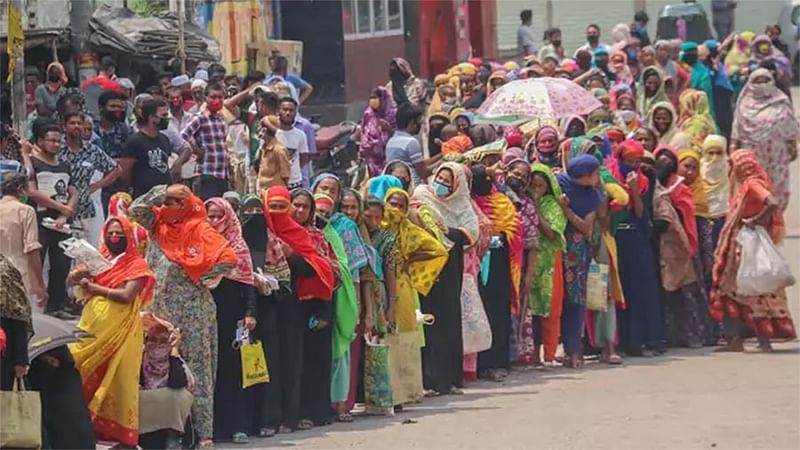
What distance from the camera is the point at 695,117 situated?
1942cm

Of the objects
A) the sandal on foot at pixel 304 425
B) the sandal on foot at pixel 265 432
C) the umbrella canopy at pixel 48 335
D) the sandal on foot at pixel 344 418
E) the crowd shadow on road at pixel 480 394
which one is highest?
the umbrella canopy at pixel 48 335

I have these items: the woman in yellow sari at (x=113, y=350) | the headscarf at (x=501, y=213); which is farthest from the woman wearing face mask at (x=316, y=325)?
the headscarf at (x=501, y=213)

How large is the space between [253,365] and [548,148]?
4.41m

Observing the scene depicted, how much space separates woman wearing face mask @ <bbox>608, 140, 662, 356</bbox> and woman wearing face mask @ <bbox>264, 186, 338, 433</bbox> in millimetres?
3805

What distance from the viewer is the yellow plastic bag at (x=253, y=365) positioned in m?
11.5

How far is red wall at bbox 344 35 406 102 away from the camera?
1210 inches

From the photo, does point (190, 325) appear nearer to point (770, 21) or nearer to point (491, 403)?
point (491, 403)

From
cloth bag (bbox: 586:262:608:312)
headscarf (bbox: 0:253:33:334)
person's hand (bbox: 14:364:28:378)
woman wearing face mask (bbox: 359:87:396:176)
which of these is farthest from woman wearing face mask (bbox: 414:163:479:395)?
headscarf (bbox: 0:253:33:334)

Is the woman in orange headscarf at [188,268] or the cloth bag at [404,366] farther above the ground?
the woman in orange headscarf at [188,268]

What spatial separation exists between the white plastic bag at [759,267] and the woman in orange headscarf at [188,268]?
207 inches

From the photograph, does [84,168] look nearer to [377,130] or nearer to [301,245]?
[301,245]

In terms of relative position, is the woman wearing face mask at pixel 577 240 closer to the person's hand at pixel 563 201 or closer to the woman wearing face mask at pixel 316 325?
the person's hand at pixel 563 201

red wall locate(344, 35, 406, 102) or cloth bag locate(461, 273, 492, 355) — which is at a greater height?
red wall locate(344, 35, 406, 102)

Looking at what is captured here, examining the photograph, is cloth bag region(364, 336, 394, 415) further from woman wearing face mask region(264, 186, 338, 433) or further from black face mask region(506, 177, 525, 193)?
black face mask region(506, 177, 525, 193)
